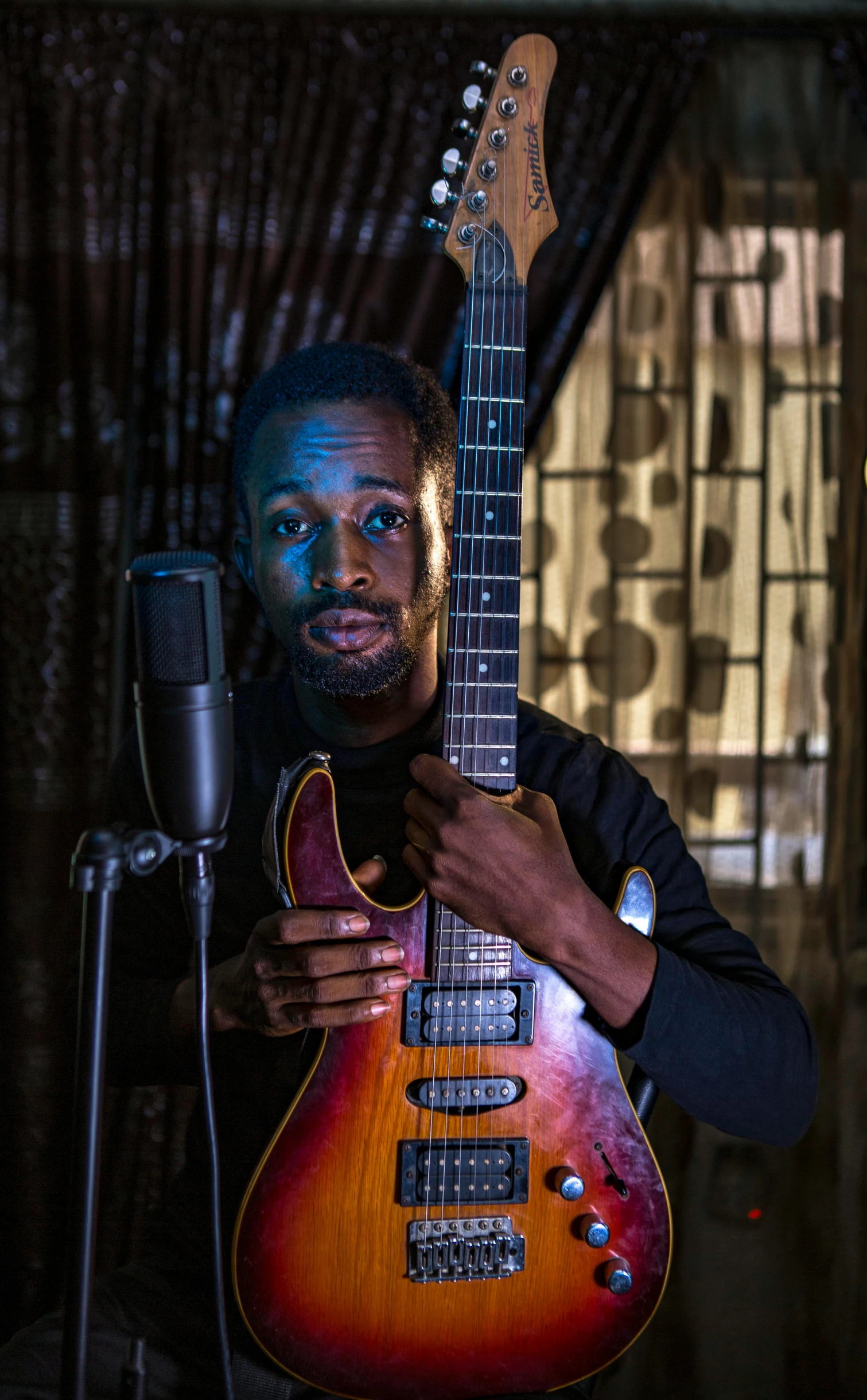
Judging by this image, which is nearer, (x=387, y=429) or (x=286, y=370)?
(x=387, y=429)

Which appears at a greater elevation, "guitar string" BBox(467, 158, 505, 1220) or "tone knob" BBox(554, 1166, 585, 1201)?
"guitar string" BBox(467, 158, 505, 1220)

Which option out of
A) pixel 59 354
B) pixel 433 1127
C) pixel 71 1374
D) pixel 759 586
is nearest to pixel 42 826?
pixel 59 354

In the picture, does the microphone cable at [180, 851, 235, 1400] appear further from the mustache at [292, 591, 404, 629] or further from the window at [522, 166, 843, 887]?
the window at [522, 166, 843, 887]

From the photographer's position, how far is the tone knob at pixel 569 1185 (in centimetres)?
115

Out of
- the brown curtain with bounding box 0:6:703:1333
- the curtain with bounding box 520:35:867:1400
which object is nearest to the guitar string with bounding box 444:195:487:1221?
the brown curtain with bounding box 0:6:703:1333

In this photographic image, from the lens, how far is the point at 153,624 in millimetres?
811

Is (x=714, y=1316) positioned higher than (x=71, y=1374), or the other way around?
(x=71, y=1374)

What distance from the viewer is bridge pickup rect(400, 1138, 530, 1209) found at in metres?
1.15

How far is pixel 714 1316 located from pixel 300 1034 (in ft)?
4.94

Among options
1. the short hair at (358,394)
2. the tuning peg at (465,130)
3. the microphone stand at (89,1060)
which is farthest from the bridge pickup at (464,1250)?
the tuning peg at (465,130)

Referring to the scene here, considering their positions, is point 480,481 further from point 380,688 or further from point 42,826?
point 42,826

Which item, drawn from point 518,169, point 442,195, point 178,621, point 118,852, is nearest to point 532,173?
point 518,169

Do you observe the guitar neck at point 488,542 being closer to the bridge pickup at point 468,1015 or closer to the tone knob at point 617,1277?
the bridge pickup at point 468,1015

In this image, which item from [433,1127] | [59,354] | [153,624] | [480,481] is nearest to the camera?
[153,624]
